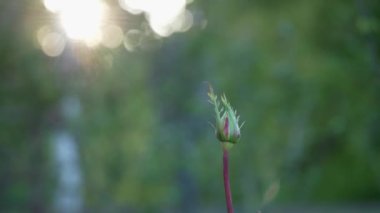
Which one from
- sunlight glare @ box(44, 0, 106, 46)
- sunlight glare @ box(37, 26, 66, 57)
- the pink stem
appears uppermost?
sunlight glare @ box(37, 26, 66, 57)

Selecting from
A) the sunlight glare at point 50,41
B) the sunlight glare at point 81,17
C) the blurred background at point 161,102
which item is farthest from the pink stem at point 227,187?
the sunlight glare at point 50,41

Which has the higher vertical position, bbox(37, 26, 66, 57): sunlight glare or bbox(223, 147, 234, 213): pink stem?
bbox(37, 26, 66, 57): sunlight glare

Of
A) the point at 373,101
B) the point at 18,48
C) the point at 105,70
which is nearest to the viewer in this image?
the point at 373,101

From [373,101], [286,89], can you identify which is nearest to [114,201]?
[286,89]

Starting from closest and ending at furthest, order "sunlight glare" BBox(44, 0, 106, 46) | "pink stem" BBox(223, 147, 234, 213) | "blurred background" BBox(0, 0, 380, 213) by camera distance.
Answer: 1. "pink stem" BBox(223, 147, 234, 213)
2. "sunlight glare" BBox(44, 0, 106, 46)
3. "blurred background" BBox(0, 0, 380, 213)

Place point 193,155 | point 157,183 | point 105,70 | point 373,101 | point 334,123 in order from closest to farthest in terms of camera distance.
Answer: point 373,101 < point 334,123 < point 105,70 < point 193,155 < point 157,183

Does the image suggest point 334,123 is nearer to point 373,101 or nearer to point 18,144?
point 373,101

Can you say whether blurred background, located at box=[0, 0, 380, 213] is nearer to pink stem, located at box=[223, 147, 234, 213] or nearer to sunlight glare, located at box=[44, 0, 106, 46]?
sunlight glare, located at box=[44, 0, 106, 46]

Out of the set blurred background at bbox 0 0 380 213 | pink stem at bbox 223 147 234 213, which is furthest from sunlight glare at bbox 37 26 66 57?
pink stem at bbox 223 147 234 213
